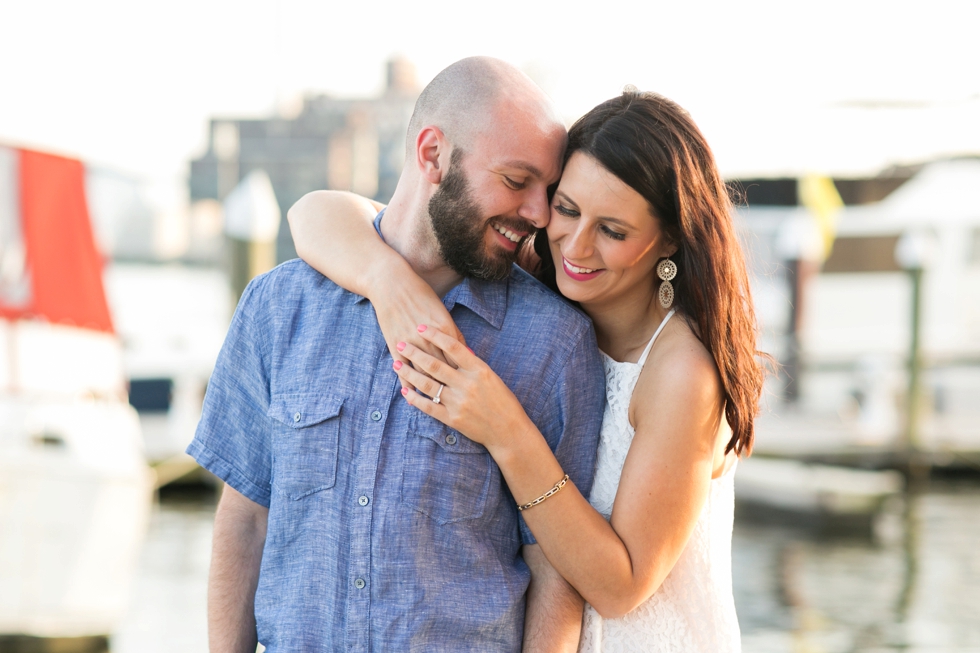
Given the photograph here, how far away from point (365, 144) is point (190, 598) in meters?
26.8

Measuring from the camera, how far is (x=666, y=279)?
1.92 m

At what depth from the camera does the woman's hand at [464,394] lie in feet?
5.25

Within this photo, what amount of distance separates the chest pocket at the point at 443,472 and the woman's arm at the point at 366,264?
0.14m

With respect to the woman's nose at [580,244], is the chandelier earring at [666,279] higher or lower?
lower

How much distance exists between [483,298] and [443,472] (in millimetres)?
337

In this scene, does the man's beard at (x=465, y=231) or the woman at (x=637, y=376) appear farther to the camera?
the man's beard at (x=465, y=231)

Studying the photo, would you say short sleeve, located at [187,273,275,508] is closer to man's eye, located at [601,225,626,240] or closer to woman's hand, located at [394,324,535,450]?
woman's hand, located at [394,324,535,450]

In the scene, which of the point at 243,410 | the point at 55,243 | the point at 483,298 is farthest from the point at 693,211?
the point at 55,243

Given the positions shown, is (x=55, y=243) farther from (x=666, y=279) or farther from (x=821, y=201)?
(x=821, y=201)

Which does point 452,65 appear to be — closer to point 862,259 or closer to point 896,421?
point 896,421

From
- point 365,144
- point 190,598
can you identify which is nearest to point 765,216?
point 190,598

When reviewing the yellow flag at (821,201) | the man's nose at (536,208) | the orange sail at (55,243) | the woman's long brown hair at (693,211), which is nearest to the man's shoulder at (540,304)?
the man's nose at (536,208)

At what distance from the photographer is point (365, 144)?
32.8m

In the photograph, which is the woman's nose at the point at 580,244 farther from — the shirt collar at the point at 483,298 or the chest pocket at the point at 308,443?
the chest pocket at the point at 308,443
